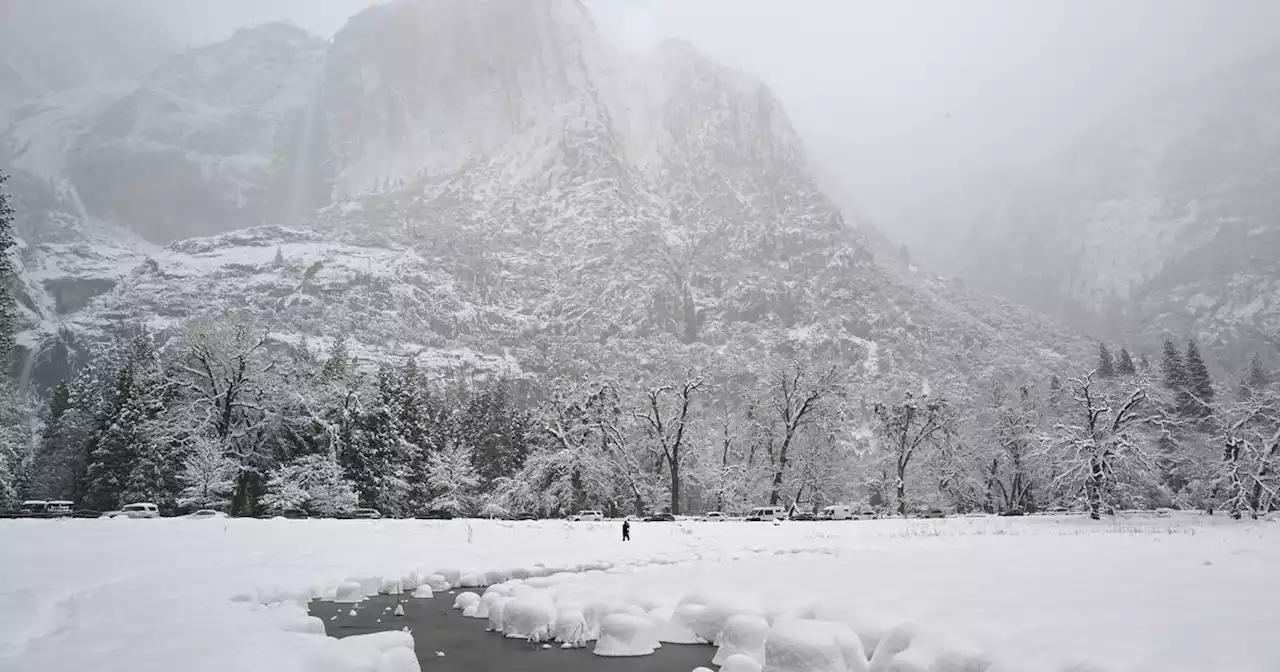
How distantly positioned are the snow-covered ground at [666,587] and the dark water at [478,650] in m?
1.51

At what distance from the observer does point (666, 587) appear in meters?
16.2

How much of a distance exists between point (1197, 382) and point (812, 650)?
8518cm

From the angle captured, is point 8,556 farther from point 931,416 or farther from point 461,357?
point 461,357

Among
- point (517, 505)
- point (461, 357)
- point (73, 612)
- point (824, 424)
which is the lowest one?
point (517, 505)

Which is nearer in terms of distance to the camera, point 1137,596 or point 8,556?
point 1137,596

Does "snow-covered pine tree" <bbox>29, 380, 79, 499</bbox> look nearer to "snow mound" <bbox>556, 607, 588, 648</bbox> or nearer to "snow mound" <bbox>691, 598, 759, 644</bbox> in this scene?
"snow mound" <bbox>556, 607, 588, 648</bbox>

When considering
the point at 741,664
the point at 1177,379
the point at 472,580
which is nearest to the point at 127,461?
the point at 472,580

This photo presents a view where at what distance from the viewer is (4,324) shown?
29.7 m

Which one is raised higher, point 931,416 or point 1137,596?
→ point 931,416

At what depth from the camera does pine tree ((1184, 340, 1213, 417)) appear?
227 feet

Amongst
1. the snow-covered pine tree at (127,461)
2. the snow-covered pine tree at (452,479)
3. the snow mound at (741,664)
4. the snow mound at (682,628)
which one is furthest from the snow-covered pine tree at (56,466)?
the snow mound at (741,664)

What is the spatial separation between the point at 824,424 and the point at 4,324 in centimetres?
5010

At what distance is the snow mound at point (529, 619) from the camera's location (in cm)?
1298

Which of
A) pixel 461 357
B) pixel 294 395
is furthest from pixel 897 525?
pixel 461 357
